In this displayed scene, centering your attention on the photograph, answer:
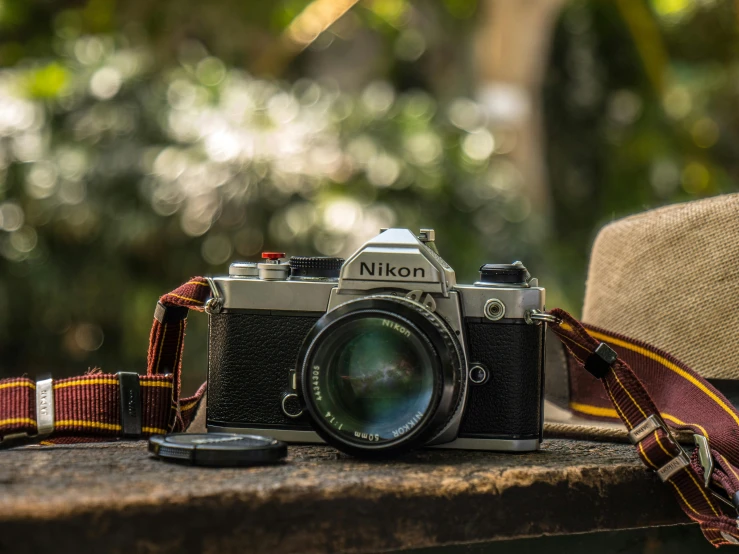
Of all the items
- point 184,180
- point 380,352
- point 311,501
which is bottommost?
point 311,501

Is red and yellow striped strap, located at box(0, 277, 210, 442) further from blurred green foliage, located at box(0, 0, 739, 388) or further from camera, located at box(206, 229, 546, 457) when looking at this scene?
blurred green foliage, located at box(0, 0, 739, 388)

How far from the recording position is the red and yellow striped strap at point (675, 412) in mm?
759

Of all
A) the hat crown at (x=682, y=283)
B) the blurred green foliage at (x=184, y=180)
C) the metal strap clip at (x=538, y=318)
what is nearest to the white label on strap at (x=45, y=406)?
the metal strap clip at (x=538, y=318)

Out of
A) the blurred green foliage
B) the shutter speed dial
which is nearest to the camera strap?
the shutter speed dial

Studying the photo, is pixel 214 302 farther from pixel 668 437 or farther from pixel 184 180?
pixel 184 180

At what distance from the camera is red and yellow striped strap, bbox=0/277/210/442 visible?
0.85 meters

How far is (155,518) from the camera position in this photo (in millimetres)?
620

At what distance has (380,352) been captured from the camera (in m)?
0.80

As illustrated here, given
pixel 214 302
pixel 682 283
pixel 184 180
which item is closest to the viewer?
pixel 214 302

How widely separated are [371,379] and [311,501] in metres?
0.17

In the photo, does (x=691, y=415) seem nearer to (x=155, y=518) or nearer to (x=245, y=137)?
(x=155, y=518)

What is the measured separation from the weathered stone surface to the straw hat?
206 mm

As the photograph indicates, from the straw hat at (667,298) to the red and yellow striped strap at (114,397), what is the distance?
42cm

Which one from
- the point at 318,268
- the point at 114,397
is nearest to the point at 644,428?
the point at 318,268
